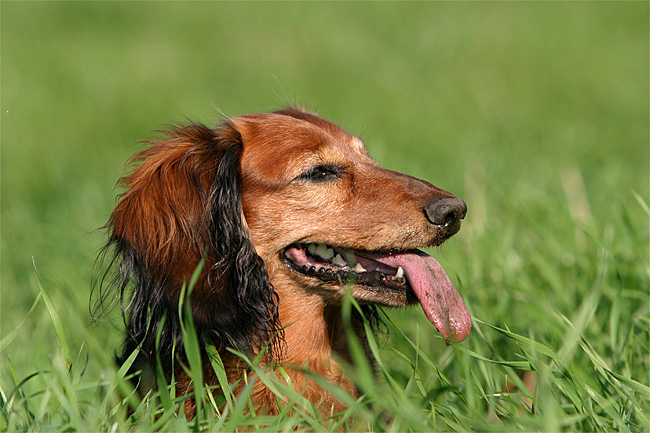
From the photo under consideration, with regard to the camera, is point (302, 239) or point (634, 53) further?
point (634, 53)

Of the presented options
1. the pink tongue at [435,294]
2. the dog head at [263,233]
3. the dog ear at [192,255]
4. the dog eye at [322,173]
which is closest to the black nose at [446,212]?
the dog head at [263,233]

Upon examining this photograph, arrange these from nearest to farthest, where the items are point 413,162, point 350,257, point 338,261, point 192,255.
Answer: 1. point 192,255
2. point 350,257
3. point 338,261
4. point 413,162

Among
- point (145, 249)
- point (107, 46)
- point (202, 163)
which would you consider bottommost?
point (145, 249)

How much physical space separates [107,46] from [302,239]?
975 cm

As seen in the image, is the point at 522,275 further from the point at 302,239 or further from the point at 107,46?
the point at 107,46

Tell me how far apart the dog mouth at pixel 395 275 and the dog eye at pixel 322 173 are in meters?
0.28

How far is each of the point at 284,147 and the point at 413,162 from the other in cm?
418

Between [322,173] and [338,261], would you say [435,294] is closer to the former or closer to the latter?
[338,261]

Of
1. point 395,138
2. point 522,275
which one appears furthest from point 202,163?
point 395,138

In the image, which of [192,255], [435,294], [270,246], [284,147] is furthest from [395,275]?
[192,255]

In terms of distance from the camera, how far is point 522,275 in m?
4.09

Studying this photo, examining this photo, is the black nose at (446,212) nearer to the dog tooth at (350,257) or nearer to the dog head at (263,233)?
the dog head at (263,233)

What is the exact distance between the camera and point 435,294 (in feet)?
9.17

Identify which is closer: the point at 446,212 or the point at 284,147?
the point at 446,212
